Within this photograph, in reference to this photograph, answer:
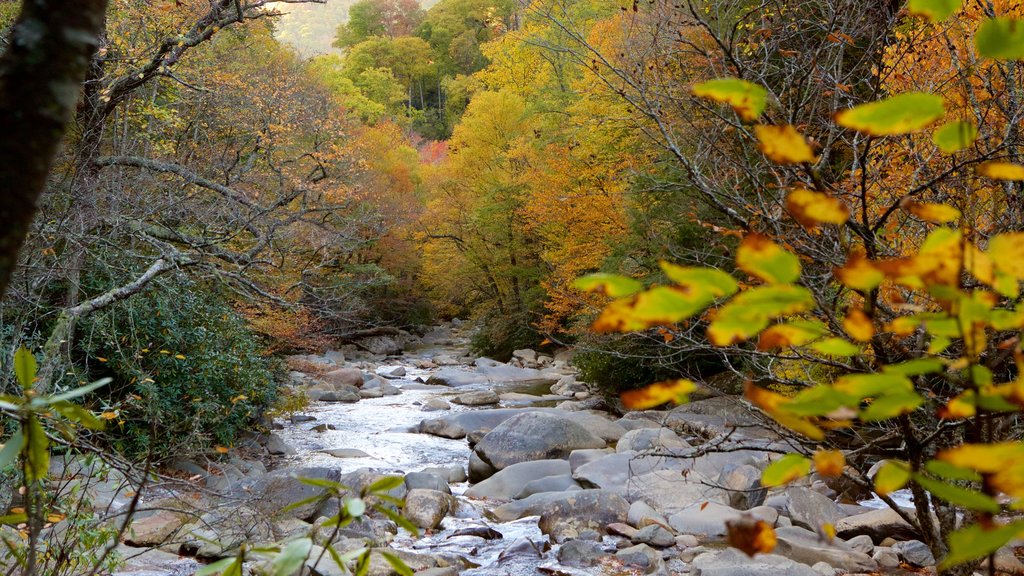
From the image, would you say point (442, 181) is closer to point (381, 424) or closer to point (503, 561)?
point (381, 424)

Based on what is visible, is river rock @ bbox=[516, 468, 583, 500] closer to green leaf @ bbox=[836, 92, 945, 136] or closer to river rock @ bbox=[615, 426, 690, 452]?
river rock @ bbox=[615, 426, 690, 452]

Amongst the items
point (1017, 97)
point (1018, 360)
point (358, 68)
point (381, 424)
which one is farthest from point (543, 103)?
point (358, 68)

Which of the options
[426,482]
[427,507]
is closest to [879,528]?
[427,507]

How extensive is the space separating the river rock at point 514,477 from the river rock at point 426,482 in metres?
0.40

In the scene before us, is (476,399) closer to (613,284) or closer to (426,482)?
(426,482)

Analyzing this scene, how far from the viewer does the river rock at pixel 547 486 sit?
9266 mm

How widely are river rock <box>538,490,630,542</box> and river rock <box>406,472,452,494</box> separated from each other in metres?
1.68

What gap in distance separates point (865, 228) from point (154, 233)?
7.20m

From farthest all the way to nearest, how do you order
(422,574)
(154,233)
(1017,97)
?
(154,233) → (422,574) → (1017,97)

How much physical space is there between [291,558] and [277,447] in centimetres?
1061

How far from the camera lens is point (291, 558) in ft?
3.16

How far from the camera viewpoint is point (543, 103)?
73.3ft

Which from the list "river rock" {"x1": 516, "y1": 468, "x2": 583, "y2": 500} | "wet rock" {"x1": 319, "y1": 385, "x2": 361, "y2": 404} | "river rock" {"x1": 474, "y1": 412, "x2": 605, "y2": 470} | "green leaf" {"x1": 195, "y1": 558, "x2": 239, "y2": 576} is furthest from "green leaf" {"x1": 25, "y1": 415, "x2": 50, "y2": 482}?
"wet rock" {"x1": 319, "y1": 385, "x2": 361, "y2": 404}

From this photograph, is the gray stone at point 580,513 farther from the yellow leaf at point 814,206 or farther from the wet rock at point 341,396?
the wet rock at point 341,396
